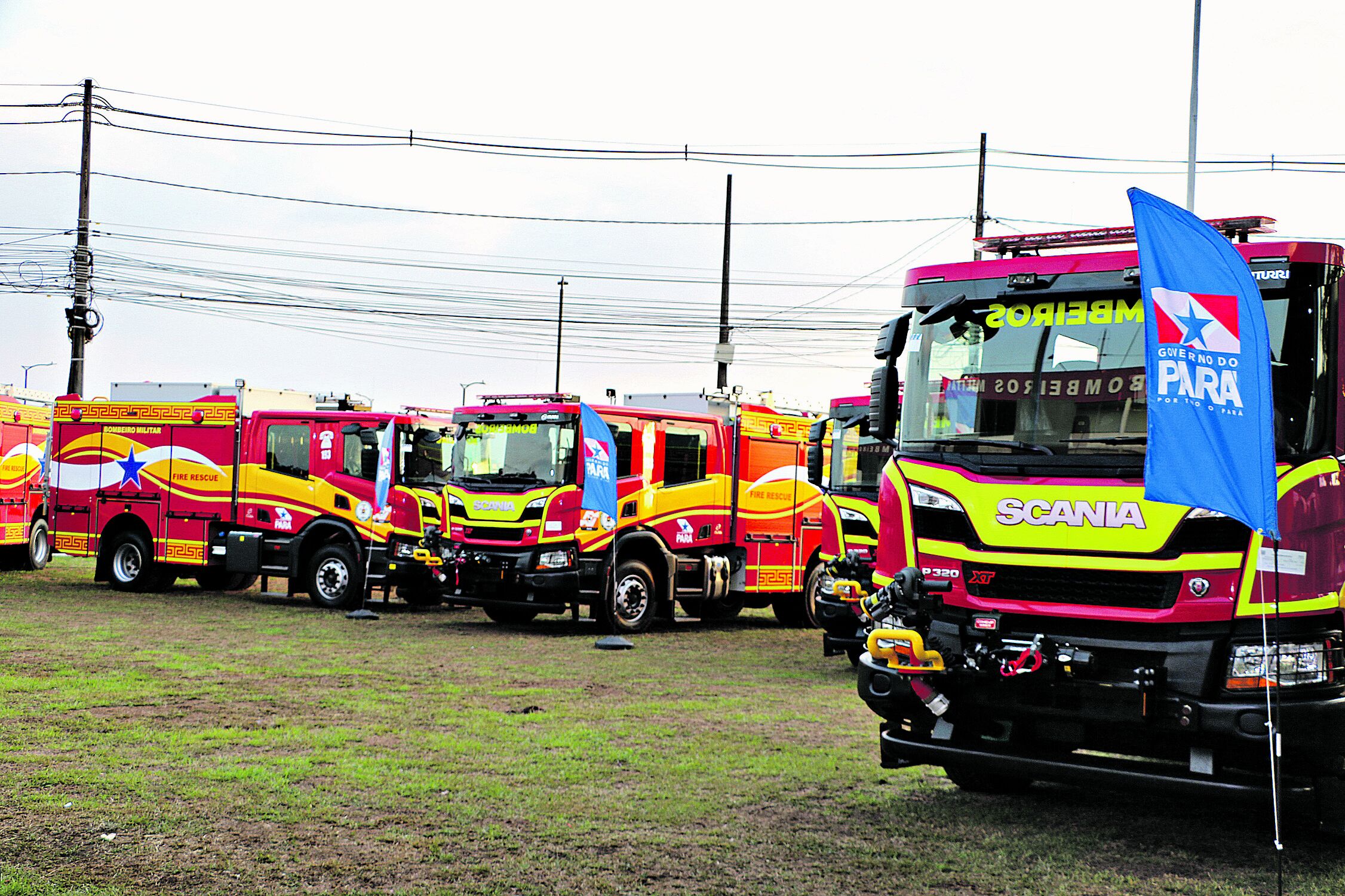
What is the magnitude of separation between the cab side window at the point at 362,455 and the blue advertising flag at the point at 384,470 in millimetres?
329

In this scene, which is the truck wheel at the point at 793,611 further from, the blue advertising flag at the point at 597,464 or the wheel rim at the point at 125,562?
the wheel rim at the point at 125,562

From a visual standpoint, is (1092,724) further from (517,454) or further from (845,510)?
(517,454)

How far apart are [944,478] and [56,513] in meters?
18.5

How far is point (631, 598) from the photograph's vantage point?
53.9 feet

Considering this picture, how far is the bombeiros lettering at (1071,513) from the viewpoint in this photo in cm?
591

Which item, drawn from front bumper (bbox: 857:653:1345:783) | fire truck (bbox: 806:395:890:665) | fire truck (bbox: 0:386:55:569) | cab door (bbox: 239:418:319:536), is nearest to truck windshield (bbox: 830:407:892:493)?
fire truck (bbox: 806:395:890:665)

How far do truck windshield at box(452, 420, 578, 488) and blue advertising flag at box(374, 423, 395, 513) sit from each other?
5.99 feet

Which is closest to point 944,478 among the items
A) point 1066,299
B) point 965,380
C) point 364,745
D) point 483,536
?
point 965,380

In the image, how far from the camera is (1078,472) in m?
6.12

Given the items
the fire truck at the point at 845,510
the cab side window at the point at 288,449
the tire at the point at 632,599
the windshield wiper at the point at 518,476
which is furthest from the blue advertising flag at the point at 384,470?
the fire truck at the point at 845,510

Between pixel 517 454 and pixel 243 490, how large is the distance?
575cm

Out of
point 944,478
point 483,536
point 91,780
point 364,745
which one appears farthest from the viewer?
point 483,536

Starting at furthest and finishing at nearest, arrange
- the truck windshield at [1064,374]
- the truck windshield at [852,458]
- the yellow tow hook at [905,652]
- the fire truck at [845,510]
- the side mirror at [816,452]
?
the truck windshield at [852,458] → the side mirror at [816,452] → the fire truck at [845,510] → the yellow tow hook at [905,652] → the truck windshield at [1064,374]

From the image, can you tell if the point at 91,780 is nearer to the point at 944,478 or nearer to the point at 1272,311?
the point at 944,478
